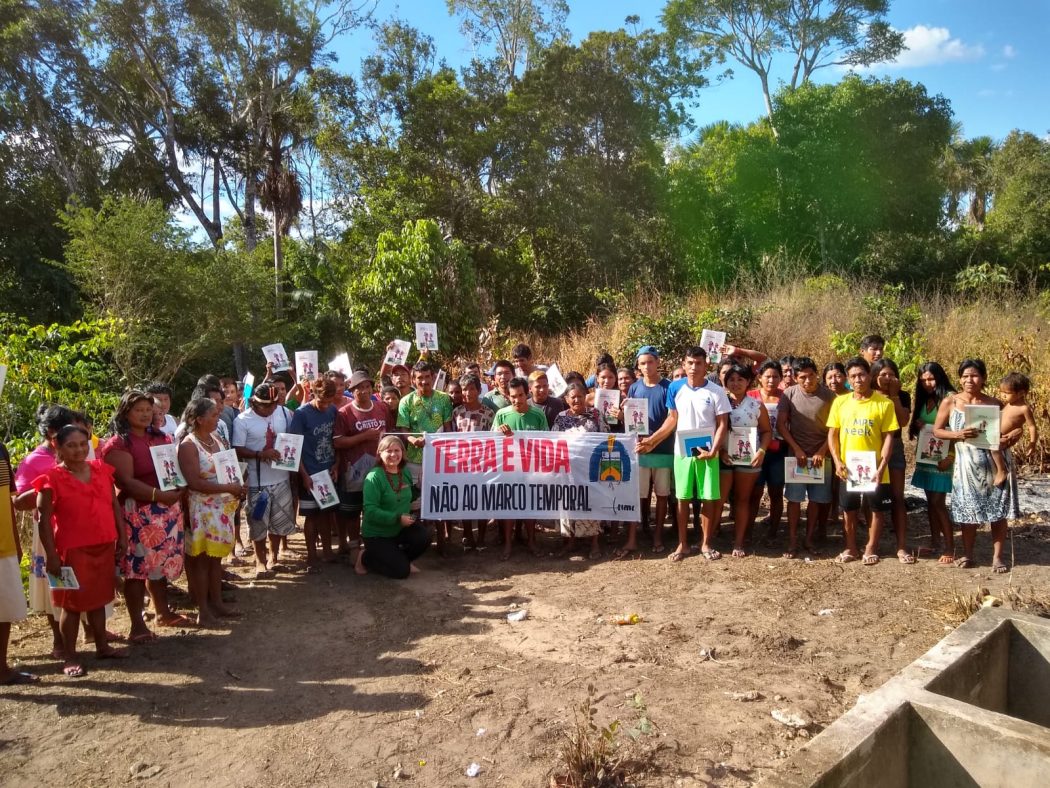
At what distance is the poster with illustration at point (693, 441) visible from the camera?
6.60 meters

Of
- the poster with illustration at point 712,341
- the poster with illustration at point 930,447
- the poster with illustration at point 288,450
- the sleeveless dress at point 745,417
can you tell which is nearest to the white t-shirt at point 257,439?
the poster with illustration at point 288,450

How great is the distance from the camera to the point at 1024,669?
13.3ft

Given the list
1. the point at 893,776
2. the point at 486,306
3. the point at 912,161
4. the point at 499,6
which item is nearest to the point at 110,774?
the point at 893,776

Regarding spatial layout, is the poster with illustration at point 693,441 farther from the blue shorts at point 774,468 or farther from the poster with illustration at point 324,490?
the poster with illustration at point 324,490

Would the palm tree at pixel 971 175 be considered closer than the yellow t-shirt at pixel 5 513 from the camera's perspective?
No

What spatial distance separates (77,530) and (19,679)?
3.31 feet

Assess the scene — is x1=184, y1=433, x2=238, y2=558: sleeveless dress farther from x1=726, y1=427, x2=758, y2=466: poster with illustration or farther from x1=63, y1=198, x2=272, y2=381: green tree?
x1=63, y1=198, x2=272, y2=381: green tree

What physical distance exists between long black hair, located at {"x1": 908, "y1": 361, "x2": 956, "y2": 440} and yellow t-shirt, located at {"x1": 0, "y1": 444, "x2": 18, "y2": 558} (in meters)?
6.81

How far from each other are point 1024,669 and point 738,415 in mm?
3018

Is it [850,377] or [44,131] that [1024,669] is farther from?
[44,131]

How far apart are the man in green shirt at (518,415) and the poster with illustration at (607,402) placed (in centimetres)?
55

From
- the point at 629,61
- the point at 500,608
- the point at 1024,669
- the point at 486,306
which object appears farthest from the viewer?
the point at 629,61

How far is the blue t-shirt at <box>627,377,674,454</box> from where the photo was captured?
7.07m

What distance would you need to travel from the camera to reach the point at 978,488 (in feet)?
19.2
